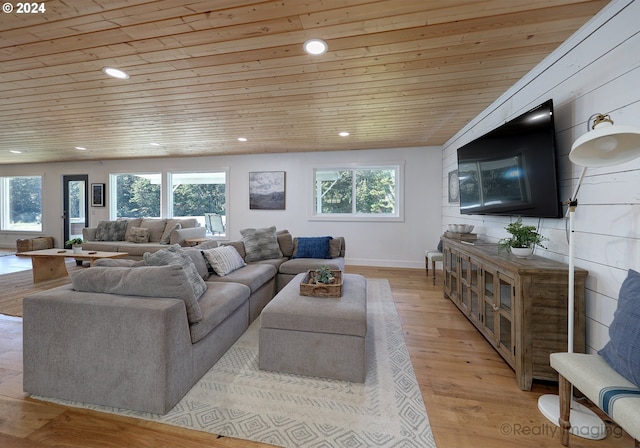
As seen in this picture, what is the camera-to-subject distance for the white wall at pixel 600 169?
4.66 feet

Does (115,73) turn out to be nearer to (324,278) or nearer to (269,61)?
(269,61)

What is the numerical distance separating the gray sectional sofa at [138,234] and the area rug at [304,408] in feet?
12.7

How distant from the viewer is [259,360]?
6.27 ft

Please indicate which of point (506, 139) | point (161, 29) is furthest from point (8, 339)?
point (506, 139)

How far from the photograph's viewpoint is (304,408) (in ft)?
5.04

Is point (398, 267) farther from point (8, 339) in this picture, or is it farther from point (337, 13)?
point (8, 339)

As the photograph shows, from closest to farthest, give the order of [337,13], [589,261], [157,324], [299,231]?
[157,324] < [337,13] < [589,261] < [299,231]

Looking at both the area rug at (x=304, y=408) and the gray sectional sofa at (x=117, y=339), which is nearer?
the area rug at (x=304, y=408)

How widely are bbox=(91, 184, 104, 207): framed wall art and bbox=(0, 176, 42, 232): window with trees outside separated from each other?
1792 millimetres

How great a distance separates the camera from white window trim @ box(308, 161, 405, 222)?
5.11 m

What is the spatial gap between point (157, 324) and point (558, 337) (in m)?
2.45

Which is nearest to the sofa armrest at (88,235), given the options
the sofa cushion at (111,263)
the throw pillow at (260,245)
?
the throw pillow at (260,245)

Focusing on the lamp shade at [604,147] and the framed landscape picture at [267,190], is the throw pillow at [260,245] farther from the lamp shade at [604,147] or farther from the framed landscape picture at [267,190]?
the lamp shade at [604,147]

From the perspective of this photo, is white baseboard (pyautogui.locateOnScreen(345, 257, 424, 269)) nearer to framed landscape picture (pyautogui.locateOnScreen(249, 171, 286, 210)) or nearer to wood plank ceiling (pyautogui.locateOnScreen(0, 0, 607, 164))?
framed landscape picture (pyautogui.locateOnScreen(249, 171, 286, 210))
